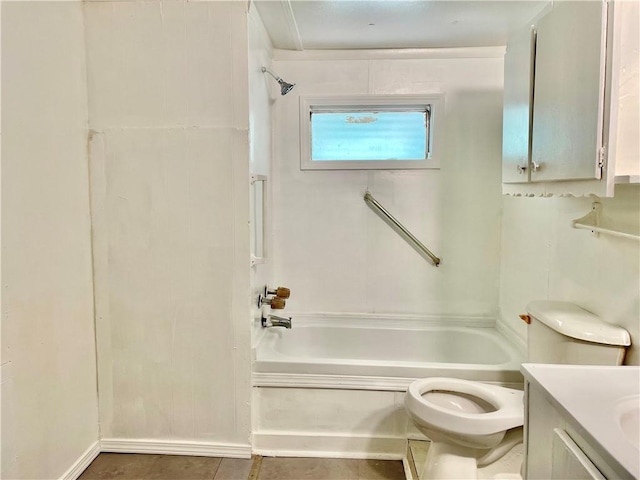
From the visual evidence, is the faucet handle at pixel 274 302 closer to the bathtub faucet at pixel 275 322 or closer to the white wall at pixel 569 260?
Result: the bathtub faucet at pixel 275 322

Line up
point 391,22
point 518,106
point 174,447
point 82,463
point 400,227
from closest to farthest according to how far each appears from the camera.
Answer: point 518,106 < point 82,463 < point 174,447 < point 391,22 < point 400,227

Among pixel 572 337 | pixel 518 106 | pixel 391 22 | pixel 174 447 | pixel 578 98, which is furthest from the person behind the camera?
pixel 391 22

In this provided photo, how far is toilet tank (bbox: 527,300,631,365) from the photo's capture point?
4.80 feet

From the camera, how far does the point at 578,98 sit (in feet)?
4.56

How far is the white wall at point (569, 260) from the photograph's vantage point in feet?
4.87

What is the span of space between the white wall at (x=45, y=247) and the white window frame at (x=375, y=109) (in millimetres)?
1265

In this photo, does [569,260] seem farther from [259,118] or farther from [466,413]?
[259,118]

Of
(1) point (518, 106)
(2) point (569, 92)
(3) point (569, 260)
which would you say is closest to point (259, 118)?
(1) point (518, 106)

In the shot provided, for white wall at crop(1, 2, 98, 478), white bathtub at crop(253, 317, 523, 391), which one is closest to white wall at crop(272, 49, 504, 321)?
white bathtub at crop(253, 317, 523, 391)

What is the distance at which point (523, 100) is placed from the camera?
72.4 inches

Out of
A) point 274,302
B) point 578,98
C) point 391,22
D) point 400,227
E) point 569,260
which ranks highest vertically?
point 391,22

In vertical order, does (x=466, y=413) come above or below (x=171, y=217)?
below

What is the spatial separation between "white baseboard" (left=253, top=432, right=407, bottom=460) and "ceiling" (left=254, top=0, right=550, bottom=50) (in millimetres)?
2096

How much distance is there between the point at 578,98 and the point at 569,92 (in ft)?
0.25
